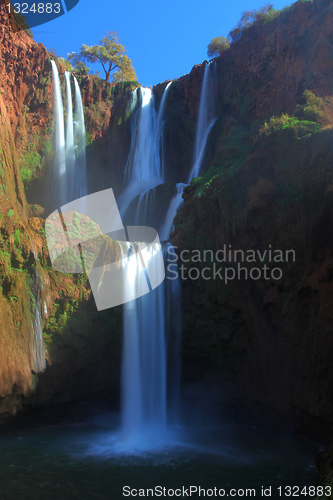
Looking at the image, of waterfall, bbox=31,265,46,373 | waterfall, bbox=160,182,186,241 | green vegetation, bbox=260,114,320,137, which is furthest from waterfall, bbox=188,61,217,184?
waterfall, bbox=31,265,46,373

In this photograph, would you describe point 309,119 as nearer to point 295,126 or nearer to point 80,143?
point 295,126

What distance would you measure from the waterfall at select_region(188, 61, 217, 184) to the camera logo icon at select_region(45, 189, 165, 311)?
1050 cm

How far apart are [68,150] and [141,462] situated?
18.7 m

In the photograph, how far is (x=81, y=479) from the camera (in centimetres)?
967

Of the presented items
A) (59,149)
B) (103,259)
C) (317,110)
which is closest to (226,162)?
(317,110)

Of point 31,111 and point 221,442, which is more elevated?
point 31,111

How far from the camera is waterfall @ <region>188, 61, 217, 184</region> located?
2409 cm

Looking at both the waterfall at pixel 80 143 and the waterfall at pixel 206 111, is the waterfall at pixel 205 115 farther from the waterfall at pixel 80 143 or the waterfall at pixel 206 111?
the waterfall at pixel 80 143

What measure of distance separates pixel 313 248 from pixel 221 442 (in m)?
6.47

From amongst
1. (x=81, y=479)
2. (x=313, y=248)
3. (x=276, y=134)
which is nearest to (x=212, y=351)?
(x=313, y=248)

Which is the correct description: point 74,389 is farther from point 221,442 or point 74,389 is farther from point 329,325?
point 329,325

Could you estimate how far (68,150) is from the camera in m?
24.4

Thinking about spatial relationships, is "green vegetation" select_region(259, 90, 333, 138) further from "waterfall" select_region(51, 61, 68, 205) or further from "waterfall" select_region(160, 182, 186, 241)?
"waterfall" select_region(51, 61, 68, 205)

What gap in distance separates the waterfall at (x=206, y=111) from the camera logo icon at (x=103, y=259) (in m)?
10.5
